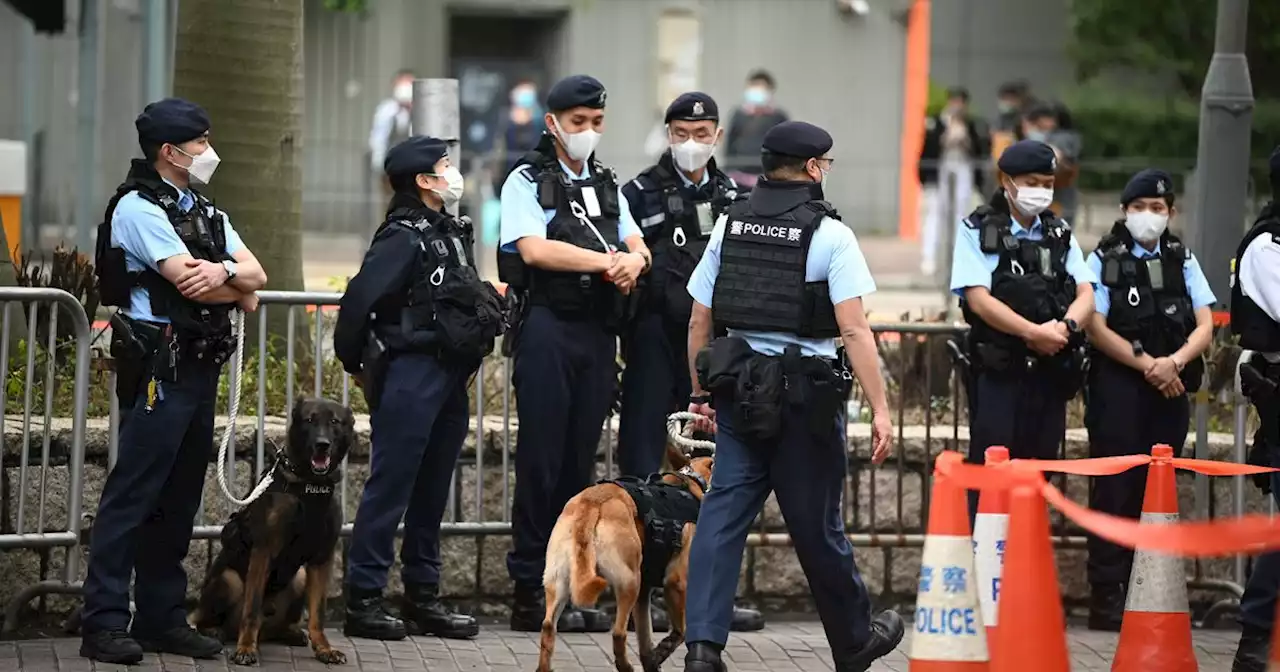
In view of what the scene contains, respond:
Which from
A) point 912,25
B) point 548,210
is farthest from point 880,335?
point 912,25

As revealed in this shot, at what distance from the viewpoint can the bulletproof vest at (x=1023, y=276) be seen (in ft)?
28.1

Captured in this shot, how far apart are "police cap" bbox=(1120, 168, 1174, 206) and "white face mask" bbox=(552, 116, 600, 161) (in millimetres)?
2355

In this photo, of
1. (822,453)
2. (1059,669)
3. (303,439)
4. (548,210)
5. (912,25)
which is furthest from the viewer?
(912,25)

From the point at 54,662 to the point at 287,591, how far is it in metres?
0.89

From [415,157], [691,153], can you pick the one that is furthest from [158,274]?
[691,153]

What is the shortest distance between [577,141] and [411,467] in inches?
58.4

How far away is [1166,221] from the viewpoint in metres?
8.89

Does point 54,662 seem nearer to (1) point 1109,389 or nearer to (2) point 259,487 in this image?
(2) point 259,487

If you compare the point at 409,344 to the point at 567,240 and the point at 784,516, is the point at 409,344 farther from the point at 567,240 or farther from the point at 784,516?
the point at 784,516

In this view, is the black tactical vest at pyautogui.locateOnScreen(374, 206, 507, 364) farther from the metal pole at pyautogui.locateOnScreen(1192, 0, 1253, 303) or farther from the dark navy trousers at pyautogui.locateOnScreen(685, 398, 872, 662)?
the metal pole at pyautogui.locateOnScreen(1192, 0, 1253, 303)

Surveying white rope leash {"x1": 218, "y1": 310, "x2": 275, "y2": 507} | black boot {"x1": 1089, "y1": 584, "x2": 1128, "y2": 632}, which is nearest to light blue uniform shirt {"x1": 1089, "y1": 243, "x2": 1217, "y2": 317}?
black boot {"x1": 1089, "y1": 584, "x2": 1128, "y2": 632}

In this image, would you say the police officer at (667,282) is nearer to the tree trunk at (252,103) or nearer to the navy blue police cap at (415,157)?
the navy blue police cap at (415,157)

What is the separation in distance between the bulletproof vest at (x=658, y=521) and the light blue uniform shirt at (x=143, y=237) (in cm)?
177

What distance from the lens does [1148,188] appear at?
8828 millimetres
